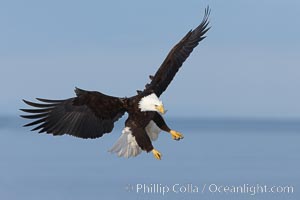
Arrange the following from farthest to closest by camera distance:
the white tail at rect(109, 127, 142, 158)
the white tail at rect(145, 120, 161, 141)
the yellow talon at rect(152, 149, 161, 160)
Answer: the white tail at rect(145, 120, 161, 141) < the white tail at rect(109, 127, 142, 158) < the yellow talon at rect(152, 149, 161, 160)

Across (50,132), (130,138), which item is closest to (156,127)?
(130,138)

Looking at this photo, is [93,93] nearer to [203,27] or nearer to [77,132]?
[77,132]

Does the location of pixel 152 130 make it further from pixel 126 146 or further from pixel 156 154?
pixel 156 154

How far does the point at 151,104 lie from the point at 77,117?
0.63 meters

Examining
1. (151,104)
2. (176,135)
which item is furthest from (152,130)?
(151,104)

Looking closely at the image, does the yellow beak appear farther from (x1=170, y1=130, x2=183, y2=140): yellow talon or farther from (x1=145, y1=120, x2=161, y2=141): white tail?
(x1=145, y1=120, x2=161, y2=141): white tail

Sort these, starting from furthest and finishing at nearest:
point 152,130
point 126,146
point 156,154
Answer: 1. point 152,130
2. point 126,146
3. point 156,154

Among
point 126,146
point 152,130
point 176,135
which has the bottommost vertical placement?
point 126,146

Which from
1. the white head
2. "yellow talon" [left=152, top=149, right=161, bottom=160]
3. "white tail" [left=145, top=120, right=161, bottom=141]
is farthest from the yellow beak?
"white tail" [left=145, top=120, right=161, bottom=141]

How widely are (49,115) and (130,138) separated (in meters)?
0.68

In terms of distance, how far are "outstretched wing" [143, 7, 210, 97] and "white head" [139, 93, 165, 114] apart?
16cm

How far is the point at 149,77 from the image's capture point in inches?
303

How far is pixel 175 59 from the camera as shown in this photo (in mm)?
7633

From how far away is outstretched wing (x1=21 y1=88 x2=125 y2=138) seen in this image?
23.5 ft
